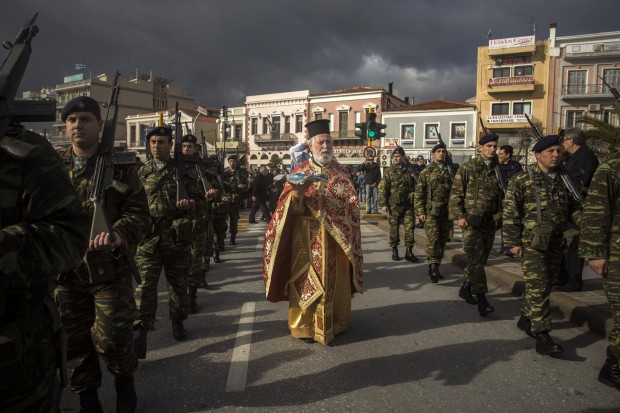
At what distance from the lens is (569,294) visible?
18.5ft

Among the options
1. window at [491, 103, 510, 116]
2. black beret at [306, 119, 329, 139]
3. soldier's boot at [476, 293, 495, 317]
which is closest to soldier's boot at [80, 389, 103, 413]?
black beret at [306, 119, 329, 139]

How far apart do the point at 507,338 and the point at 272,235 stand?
2702mm

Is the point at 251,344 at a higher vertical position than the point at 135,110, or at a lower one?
lower

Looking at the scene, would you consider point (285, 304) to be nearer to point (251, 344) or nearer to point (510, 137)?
point (251, 344)

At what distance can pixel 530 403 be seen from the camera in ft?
10.3

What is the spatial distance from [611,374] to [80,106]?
4533 millimetres

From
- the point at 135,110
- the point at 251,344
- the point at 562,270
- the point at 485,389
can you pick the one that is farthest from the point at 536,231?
the point at 135,110

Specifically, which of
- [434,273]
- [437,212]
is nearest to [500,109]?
[437,212]

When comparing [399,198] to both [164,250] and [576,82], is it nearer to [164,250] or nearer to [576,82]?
[164,250]

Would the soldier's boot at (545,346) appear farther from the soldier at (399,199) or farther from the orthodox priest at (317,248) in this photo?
the soldier at (399,199)

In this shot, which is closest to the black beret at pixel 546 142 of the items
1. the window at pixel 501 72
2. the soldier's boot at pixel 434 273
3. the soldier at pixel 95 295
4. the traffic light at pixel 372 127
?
the soldier's boot at pixel 434 273

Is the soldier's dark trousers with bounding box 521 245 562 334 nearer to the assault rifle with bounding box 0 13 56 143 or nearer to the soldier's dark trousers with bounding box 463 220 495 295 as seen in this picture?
the soldier's dark trousers with bounding box 463 220 495 295

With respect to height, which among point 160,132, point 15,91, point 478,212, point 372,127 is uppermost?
point 372,127

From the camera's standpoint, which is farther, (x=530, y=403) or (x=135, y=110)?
(x=135, y=110)
